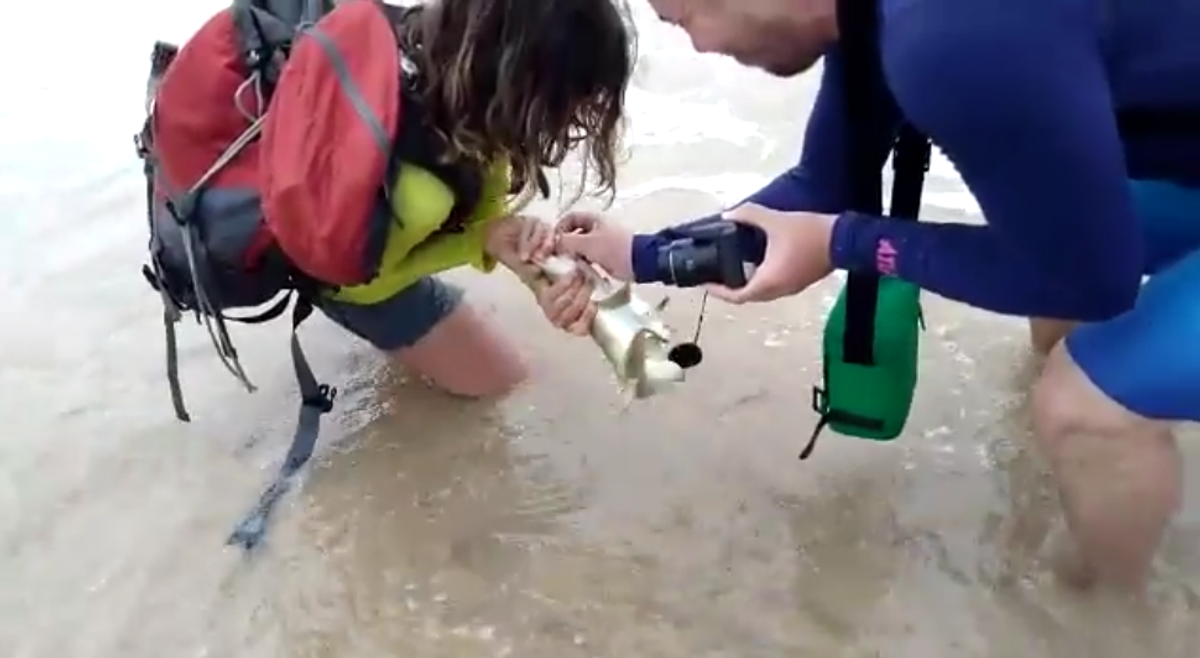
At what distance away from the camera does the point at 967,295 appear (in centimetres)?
118

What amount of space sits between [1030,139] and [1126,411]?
315 mm

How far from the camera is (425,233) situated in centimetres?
147

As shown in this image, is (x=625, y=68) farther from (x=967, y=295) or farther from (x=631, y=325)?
(x=967, y=295)

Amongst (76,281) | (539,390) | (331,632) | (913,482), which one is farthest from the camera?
(76,281)

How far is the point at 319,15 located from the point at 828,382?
2.05 ft

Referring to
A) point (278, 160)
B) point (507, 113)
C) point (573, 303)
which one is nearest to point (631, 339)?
point (573, 303)

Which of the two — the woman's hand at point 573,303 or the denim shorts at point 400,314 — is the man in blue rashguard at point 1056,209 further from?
the denim shorts at point 400,314

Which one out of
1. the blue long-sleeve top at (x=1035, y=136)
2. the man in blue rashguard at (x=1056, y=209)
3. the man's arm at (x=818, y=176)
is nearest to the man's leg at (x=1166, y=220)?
the man in blue rashguard at (x=1056, y=209)

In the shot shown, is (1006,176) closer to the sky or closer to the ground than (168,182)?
closer to the sky

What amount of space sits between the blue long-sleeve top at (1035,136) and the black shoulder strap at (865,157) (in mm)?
44

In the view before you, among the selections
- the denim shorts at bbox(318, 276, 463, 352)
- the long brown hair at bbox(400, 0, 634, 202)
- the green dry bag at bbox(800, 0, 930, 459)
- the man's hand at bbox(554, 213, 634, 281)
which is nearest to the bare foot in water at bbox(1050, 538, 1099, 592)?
the green dry bag at bbox(800, 0, 930, 459)

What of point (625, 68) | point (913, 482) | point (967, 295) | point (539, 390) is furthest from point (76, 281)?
point (967, 295)

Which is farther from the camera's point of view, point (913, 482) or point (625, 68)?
point (913, 482)

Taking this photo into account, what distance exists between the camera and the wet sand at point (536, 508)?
1.44m
